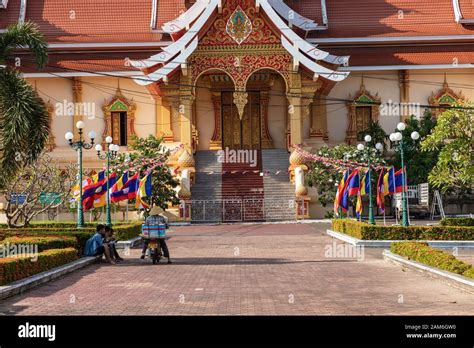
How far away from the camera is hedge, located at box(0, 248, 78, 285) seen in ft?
39.3

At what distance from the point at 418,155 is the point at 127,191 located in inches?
609

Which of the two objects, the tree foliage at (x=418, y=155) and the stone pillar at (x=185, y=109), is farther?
the stone pillar at (x=185, y=109)

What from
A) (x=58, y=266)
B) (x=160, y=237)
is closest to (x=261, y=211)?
(x=160, y=237)

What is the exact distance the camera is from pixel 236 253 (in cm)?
1917

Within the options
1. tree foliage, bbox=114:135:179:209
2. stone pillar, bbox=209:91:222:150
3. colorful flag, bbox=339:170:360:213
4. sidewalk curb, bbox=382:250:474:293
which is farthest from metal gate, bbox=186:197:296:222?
sidewalk curb, bbox=382:250:474:293

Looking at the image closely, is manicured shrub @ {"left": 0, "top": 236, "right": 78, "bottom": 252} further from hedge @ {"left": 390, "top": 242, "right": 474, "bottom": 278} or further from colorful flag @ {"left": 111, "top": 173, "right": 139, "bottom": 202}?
hedge @ {"left": 390, "top": 242, "right": 474, "bottom": 278}

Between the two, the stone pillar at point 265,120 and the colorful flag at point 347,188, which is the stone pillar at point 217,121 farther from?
the colorful flag at point 347,188

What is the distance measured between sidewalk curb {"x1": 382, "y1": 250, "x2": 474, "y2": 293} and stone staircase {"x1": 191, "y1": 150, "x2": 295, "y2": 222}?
1650 centimetres

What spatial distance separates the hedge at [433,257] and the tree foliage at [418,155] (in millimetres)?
16865

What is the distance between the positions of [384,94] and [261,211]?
10608 mm

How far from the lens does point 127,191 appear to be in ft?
80.1

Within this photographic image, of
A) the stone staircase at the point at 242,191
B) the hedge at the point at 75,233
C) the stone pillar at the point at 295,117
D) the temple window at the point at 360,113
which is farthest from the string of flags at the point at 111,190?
the temple window at the point at 360,113

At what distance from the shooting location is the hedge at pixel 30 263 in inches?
471
